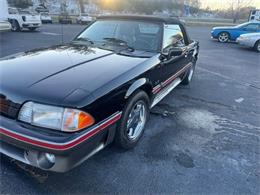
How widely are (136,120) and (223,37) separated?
595 inches

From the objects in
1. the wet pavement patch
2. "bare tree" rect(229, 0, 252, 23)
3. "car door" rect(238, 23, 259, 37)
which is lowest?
the wet pavement patch

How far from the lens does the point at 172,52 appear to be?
3.46m

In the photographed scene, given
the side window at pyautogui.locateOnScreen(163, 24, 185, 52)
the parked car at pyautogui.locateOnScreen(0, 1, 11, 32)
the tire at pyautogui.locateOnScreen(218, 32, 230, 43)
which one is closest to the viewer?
the side window at pyautogui.locateOnScreen(163, 24, 185, 52)

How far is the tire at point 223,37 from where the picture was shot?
15.9 m

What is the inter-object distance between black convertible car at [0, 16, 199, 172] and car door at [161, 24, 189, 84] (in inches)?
1.3

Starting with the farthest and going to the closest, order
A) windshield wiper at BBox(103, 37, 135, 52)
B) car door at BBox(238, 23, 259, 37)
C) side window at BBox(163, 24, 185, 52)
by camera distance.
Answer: car door at BBox(238, 23, 259, 37)
side window at BBox(163, 24, 185, 52)
windshield wiper at BBox(103, 37, 135, 52)

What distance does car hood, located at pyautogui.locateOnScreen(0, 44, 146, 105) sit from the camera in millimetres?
2039

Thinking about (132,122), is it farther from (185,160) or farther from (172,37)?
(172,37)

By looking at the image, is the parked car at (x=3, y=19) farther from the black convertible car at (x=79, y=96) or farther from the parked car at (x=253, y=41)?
the parked car at (x=253, y=41)

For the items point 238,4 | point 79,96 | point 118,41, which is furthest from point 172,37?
point 238,4

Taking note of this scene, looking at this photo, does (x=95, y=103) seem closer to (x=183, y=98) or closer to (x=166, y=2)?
(x=183, y=98)

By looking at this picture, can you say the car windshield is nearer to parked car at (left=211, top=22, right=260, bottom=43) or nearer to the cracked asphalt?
the cracked asphalt

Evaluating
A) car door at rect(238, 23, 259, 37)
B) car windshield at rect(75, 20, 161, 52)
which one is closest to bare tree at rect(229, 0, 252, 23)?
car door at rect(238, 23, 259, 37)

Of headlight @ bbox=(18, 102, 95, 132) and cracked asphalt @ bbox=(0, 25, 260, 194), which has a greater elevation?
headlight @ bbox=(18, 102, 95, 132)
